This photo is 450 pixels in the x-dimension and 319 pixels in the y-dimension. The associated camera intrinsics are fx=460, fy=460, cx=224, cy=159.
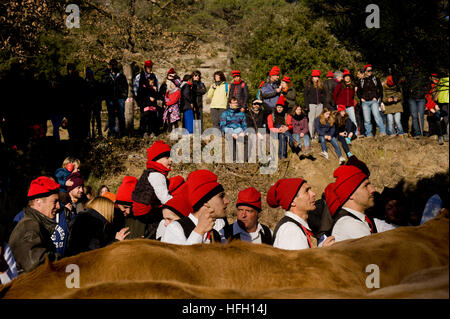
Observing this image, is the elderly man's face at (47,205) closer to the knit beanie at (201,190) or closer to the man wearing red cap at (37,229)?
the man wearing red cap at (37,229)

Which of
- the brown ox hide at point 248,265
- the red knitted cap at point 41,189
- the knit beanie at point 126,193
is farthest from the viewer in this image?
the knit beanie at point 126,193

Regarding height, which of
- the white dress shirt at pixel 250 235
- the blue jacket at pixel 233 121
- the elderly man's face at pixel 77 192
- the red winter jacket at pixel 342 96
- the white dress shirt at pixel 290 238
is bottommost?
the white dress shirt at pixel 250 235

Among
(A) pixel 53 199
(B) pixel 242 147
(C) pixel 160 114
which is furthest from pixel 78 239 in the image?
(C) pixel 160 114

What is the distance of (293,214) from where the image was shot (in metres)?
4.06

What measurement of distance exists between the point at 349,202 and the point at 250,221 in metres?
1.10

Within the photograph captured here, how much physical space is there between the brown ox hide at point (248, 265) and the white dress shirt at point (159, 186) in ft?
9.45

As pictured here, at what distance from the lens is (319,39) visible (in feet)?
50.2

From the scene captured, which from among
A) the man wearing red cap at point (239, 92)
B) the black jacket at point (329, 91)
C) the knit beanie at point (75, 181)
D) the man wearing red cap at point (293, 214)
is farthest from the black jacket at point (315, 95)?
the man wearing red cap at point (293, 214)

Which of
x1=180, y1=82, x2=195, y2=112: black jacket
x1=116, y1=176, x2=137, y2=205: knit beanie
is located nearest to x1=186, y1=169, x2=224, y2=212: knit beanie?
x1=116, y1=176, x2=137, y2=205: knit beanie

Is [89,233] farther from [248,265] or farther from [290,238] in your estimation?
[248,265]

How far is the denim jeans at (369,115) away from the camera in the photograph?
38.2 feet

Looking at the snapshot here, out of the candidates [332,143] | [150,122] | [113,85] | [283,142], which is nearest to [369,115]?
[332,143]

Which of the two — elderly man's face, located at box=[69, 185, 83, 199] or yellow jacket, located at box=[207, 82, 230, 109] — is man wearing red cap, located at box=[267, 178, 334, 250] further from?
yellow jacket, located at box=[207, 82, 230, 109]

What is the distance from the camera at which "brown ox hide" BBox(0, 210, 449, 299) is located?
7.88 ft
